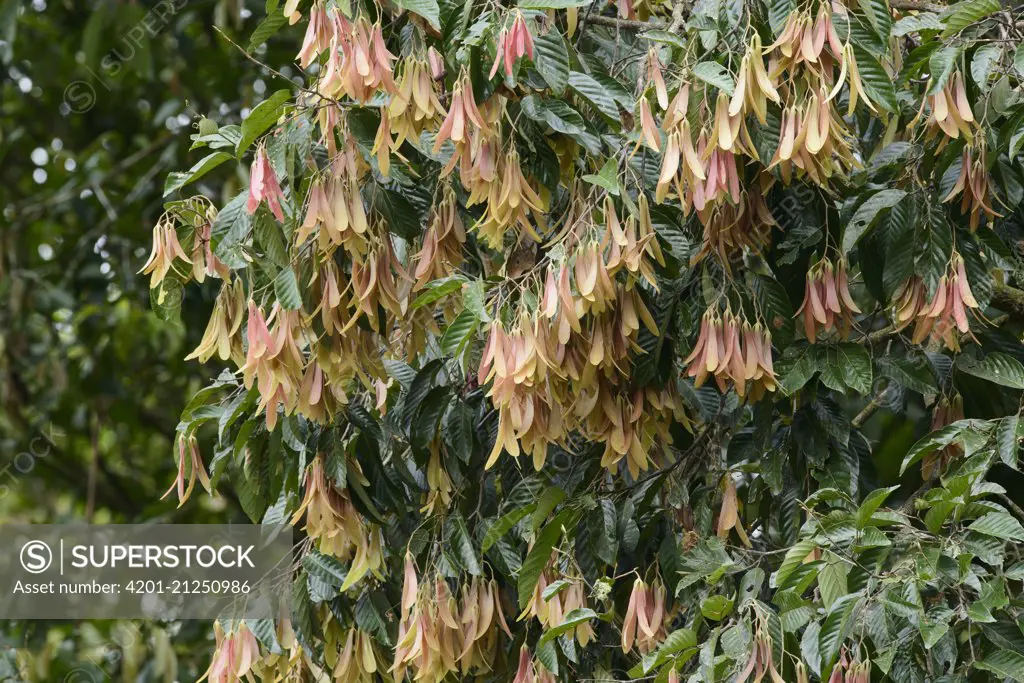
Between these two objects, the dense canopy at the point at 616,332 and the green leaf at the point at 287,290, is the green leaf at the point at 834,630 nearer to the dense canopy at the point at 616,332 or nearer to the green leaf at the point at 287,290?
the dense canopy at the point at 616,332

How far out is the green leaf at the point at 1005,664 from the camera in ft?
5.68

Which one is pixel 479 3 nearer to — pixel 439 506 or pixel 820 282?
pixel 820 282

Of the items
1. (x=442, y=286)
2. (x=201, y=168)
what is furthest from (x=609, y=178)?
(x=201, y=168)

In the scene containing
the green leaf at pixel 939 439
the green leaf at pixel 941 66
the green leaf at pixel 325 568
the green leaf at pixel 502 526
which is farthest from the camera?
the green leaf at pixel 325 568

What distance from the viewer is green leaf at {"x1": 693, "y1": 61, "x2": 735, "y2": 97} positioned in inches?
Answer: 67.2

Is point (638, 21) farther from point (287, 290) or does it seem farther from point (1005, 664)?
point (1005, 664)

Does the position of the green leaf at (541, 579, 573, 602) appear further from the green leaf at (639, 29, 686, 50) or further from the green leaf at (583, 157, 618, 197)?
the green leaf at (639, 29, 686, 50)

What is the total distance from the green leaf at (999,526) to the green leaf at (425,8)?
3.23ft

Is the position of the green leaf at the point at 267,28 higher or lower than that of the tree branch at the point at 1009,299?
higher

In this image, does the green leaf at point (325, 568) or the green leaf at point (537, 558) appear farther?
the green leaf at point (325, 568)

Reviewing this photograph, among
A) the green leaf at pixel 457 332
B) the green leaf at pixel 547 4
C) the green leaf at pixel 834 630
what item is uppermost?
the green leaf at pixel 547 4

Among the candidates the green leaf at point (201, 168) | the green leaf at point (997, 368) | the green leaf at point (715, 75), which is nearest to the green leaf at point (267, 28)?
the green leaf at point (201, 168)

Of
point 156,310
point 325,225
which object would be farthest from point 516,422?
point 156,310

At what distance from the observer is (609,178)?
1788mm
